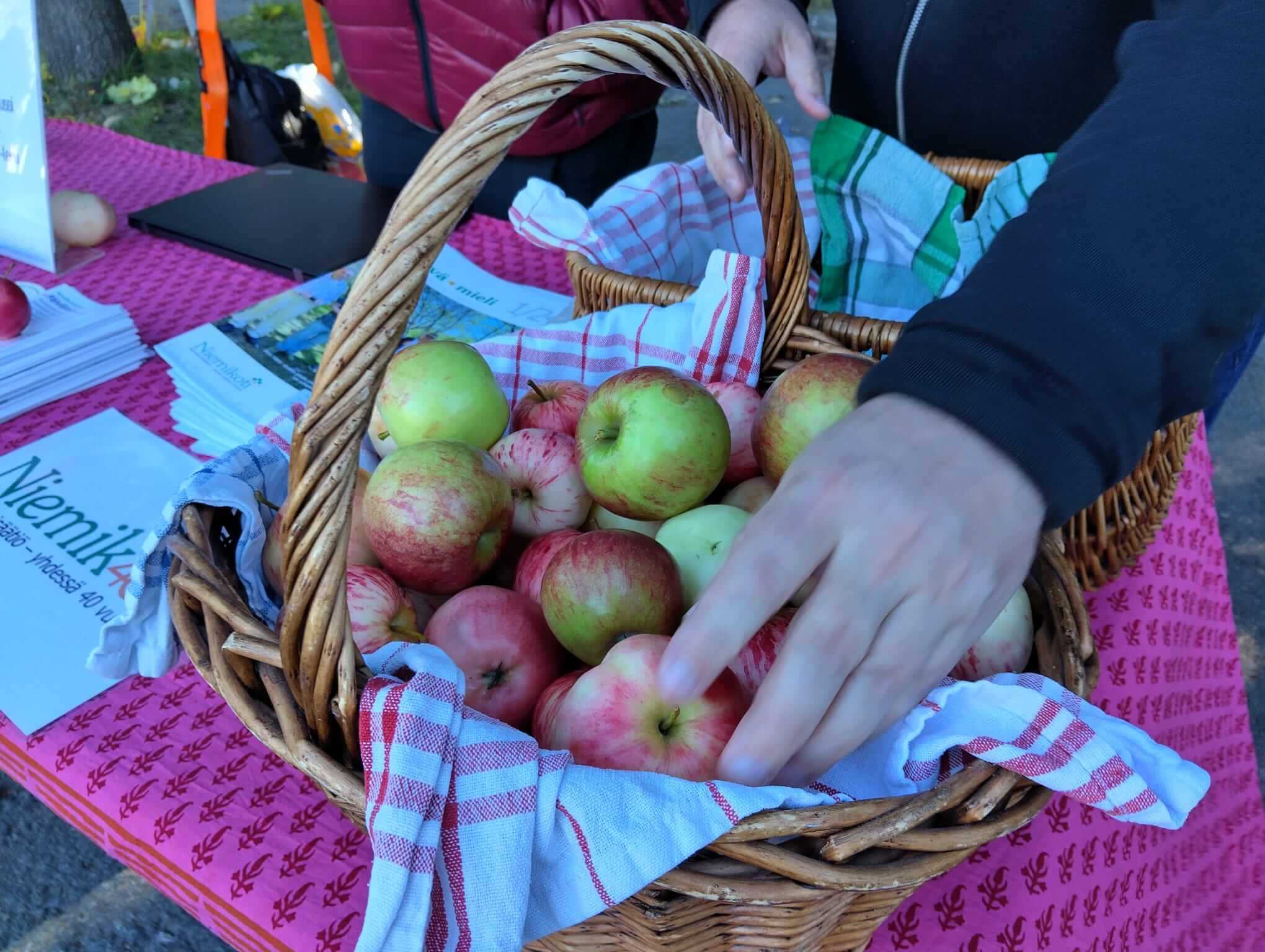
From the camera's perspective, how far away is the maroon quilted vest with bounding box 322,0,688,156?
1330mm

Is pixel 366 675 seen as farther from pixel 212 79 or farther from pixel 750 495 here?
pixel 212 79

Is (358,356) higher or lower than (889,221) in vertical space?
higher

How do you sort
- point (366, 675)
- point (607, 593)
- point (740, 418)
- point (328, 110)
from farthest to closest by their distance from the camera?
point (328, 110) → point (740, 418) → point (607, 593) → point (366, 675)

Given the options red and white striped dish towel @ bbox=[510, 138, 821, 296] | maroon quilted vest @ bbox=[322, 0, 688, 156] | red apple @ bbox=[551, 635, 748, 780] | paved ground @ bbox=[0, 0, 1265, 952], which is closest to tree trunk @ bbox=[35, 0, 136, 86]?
maroon quilted vest @ bbox=[322, 0, 688, 156]

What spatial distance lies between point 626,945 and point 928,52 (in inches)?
39.5

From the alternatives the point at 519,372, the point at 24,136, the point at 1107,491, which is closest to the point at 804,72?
the point at 519,372

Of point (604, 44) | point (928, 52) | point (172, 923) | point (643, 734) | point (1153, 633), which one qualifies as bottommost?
point (172, 923)

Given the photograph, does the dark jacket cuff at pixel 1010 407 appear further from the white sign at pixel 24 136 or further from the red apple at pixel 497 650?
the white sign at pixel 24 136

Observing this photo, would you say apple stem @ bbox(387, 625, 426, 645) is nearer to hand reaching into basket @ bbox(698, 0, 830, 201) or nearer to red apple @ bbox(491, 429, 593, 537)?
red apple @ bbox(491, 429, 593, 537)

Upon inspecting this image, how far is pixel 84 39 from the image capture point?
12.5 feet

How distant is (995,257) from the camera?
42 cm

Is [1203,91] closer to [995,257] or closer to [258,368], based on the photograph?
[995,257]

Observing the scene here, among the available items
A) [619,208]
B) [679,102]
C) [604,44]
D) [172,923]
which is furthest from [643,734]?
[679,102]

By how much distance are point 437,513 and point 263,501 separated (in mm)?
141
